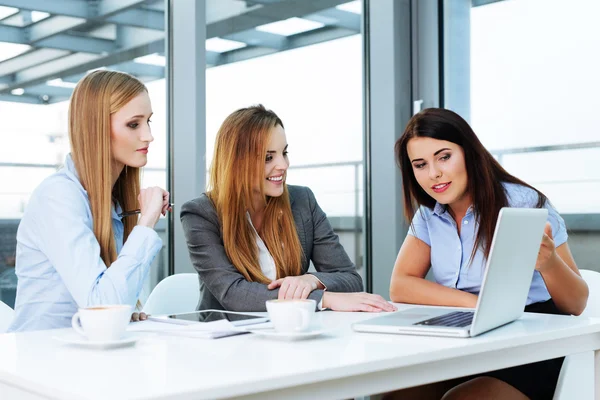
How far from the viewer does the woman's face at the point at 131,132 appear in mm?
1927

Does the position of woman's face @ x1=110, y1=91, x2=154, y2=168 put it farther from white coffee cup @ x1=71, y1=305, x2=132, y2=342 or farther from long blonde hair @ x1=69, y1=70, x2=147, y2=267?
white coffee cup @ x1=71, y1=305, x2=132, y2=342

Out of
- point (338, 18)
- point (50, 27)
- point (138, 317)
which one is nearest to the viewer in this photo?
point (138, 317)

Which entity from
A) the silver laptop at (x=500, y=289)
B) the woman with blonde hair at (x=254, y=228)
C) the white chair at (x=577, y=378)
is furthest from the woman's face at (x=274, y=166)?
the white chair at (x=577, y=378)

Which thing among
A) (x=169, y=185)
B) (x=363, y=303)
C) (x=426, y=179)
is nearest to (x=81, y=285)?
(x=363, y=303)

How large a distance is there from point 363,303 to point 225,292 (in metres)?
0.41

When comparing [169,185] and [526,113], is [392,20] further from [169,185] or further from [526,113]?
[169,185]

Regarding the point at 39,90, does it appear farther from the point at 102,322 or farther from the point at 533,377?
the point at 533,377

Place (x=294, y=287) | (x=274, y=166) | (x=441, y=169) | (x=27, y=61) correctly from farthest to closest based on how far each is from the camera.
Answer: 1. (x=27, y=61)
2. (x=274, y=166)
3. (x=441, y=169)
4. (x=294, y=287)

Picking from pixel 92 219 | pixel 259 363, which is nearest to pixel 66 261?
pixel 92 219

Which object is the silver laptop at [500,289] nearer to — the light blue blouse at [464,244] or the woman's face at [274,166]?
the light blue blouse at [464,244]

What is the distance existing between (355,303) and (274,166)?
0.61m

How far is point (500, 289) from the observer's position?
1.37 metres

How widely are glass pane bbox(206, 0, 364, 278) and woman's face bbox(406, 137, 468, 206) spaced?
4.10 feet

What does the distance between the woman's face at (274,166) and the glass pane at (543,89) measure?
1402mm
